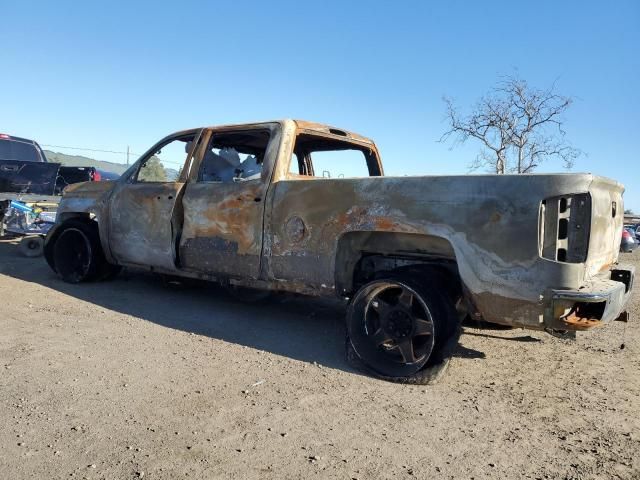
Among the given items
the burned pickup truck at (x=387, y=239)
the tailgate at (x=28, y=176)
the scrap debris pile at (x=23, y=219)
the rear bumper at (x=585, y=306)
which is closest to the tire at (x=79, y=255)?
the burned pickup truck at (x=387, y=239)

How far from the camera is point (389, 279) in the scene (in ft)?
12.3

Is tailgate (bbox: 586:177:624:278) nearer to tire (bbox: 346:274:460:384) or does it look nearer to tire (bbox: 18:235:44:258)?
tire (bbox: 346:274:460:384)

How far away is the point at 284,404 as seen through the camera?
3.16 meters

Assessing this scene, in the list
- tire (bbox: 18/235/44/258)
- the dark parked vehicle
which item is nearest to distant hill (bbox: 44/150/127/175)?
the dark parked vehicle

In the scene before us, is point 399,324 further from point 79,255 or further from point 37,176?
point 37,176

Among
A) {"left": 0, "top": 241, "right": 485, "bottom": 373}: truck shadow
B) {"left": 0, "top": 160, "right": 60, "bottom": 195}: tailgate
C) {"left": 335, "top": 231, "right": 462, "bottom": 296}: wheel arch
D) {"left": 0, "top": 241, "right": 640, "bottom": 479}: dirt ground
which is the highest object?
{"left": 0, "top": 160, "right": 60, "bottom": 195}: tailgate

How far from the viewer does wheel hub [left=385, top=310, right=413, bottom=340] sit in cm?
Result: 367

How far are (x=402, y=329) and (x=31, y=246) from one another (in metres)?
7.54

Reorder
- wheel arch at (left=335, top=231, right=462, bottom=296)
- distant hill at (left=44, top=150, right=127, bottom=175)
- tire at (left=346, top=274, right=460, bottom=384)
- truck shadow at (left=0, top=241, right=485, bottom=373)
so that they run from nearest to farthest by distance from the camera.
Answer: tire at (left=346, top=274, right=460, bottom=384) < wheel arch at (left=335, top=231, right=462, bottom=296) < truck shadow at (left=0, top=241, right=485, bottom=373) < distant hill at (left=44, top=150, right=127, bottom=175)

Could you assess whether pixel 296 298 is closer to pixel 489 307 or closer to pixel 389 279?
pixel 389 279

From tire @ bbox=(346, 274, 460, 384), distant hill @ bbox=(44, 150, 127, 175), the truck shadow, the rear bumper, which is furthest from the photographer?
distant hill @ bbox=(44, 150, 127, 175)

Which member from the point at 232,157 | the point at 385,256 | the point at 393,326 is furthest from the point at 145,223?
the point at 393,326

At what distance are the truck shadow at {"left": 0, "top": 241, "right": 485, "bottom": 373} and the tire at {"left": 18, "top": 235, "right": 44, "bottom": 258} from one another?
1.28 m

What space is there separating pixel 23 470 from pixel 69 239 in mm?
4898
